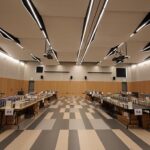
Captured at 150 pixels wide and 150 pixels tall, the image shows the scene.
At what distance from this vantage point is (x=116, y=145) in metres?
3.53

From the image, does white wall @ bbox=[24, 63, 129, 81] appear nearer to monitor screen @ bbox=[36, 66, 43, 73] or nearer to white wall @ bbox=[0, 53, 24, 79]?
monitor screen @ bbox=[36, 66, 43, 73]

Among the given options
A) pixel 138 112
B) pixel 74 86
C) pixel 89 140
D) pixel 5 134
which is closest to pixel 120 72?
pixel 74 86

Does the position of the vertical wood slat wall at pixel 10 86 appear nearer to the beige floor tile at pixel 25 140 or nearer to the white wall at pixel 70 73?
the white wall at pixel 70 73

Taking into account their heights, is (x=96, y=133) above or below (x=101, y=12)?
below

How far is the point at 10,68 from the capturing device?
15758mm

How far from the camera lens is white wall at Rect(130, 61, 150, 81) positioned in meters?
16.8

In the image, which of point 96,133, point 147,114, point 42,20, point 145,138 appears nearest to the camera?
point 145,138

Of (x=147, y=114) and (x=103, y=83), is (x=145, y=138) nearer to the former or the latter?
(x=147, y=114)

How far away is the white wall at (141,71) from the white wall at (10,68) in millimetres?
14789

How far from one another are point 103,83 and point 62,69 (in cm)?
595

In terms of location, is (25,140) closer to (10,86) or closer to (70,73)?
(10,86)

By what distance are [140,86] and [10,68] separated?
1539 centimetres

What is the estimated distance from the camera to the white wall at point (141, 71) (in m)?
16.8

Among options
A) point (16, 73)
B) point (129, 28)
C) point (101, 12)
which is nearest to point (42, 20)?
point (101, 12)
